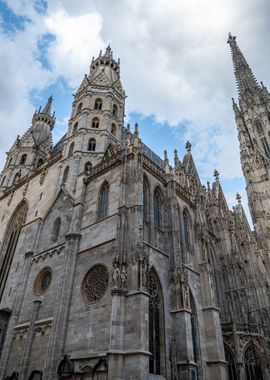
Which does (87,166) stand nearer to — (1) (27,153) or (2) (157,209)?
(2) (157,209)

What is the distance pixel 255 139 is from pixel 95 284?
51316 mm

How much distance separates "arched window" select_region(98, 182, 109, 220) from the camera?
63.4ft

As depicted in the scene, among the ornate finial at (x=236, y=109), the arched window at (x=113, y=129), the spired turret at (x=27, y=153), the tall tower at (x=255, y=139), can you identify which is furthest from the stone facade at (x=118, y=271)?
the ornate finial at (x=236, y=109)

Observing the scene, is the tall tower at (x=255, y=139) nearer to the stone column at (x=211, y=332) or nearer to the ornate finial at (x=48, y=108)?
the stone column at (x=211, y=332)

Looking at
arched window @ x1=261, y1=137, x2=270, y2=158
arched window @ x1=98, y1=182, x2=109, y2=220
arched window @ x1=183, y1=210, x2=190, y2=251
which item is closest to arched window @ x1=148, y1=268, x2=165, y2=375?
arched window @ x1=98, y1=182, x2=109, y2=220

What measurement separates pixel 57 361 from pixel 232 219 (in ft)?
70.5

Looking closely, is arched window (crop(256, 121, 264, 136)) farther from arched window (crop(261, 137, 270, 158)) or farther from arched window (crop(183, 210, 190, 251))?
arched window (crop(183, 210, 190, 251))

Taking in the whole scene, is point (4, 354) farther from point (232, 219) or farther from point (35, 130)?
point (35, 130)

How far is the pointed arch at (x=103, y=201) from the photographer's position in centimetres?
1934

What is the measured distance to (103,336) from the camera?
1420 centimetres

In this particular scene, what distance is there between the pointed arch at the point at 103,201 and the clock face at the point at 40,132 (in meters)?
20.4

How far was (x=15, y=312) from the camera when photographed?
19.7 metres

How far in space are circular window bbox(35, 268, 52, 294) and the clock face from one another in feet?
71.1

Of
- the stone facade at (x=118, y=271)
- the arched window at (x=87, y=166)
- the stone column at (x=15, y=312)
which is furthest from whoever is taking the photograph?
the arched window at (x=87, y=166)
